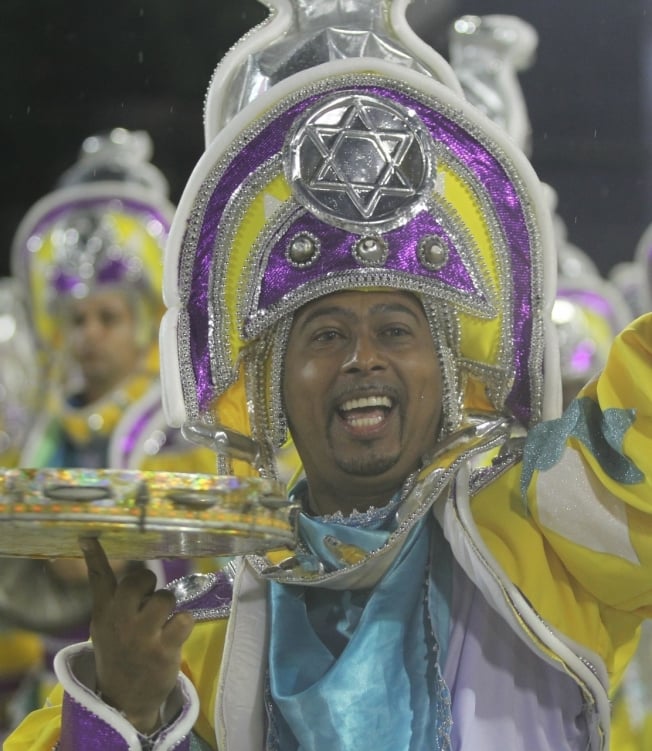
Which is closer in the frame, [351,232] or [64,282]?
[351,232]

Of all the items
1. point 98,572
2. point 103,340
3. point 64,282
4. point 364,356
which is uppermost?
point 364,356

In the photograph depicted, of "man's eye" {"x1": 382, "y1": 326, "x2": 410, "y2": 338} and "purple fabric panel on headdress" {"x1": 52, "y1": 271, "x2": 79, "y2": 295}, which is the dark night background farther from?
"man's eye" {"x1": 382, "y1": 326, "x2": 410, "y2": 338}

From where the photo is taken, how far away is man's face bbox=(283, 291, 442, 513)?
3260 millimetres

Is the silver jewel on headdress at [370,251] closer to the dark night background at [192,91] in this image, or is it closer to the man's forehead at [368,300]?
the man's forehead at [368,300]

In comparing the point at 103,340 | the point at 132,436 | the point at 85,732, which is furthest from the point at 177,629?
the point at 103,340

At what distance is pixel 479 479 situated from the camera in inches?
128

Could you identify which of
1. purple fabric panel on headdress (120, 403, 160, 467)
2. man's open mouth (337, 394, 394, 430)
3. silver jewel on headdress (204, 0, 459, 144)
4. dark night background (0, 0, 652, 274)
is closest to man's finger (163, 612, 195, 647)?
man's open mouth (337, 394, 394, 430)

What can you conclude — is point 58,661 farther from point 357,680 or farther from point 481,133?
point 481,133

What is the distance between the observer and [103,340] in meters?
7.77

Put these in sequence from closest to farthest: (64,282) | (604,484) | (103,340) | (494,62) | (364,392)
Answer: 1. (604,484)
2. (364,392)
3. (494,62)
4. (103,340)
5. (64,282)

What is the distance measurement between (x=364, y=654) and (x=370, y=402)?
0.50 meters

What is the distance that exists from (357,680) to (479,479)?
470 millimetres

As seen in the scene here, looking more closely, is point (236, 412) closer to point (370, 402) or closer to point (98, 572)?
point (370, 402)

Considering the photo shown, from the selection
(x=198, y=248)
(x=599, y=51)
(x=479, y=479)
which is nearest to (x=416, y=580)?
(x=479, y=479)
